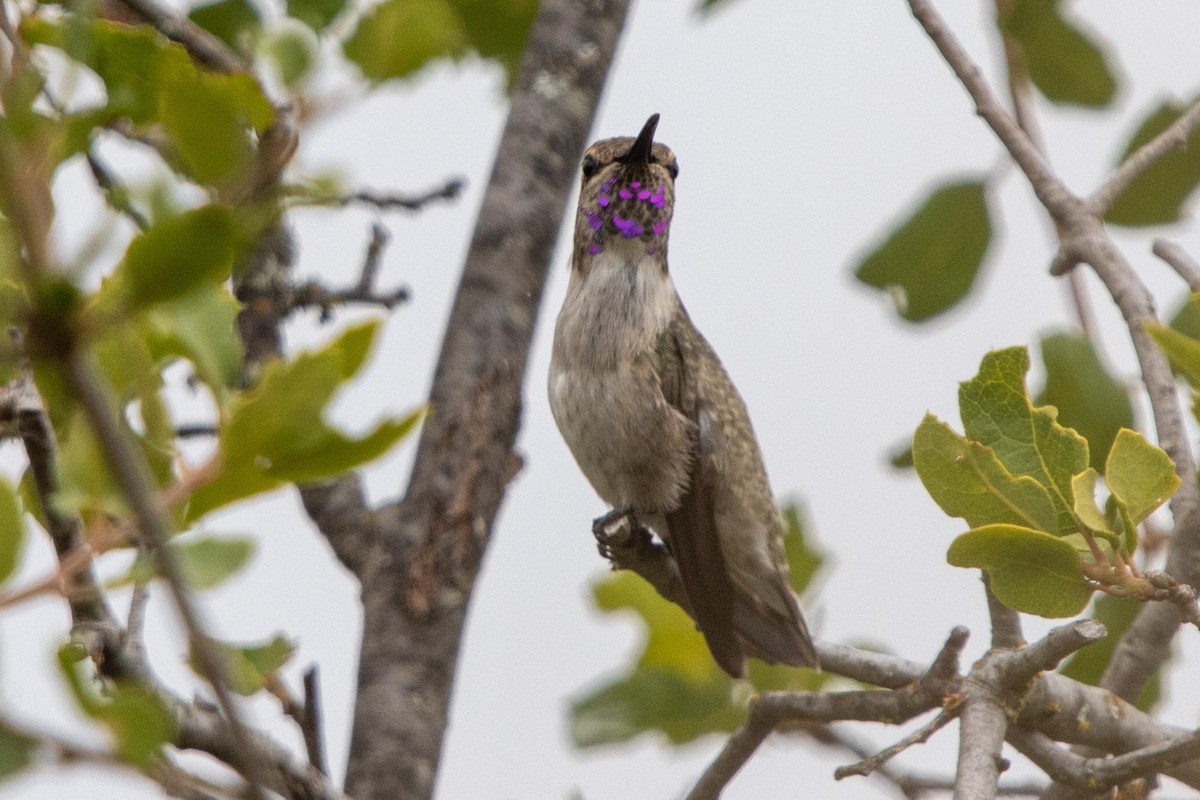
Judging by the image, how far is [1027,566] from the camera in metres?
1.71

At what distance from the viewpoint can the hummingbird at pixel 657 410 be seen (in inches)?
144

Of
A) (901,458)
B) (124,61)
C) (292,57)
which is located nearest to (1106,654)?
(901,458)

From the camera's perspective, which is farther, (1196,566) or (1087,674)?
(1087,674)

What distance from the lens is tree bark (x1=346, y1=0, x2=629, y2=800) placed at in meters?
2.88

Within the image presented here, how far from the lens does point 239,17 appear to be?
3.19 m

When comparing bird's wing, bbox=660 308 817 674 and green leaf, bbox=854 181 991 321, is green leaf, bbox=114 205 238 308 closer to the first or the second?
bird's wing, bbox=660 308 817 674

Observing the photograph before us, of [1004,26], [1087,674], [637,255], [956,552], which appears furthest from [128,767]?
[637,255]

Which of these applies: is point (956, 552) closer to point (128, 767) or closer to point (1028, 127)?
point (128, 767)

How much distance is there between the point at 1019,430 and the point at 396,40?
1.33m

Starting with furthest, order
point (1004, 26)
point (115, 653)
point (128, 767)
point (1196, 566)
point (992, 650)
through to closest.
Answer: point (1004, 26) < point (992, 650) < point (1196, 566) < point (115, 653) < point (128, 767)

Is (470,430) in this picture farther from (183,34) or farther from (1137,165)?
(1137,165)

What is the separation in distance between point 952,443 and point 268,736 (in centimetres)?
82

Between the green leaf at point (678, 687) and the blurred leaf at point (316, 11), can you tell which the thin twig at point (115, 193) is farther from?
the green leaf at point (678, 687)

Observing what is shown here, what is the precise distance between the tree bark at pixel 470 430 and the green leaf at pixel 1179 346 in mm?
1704
